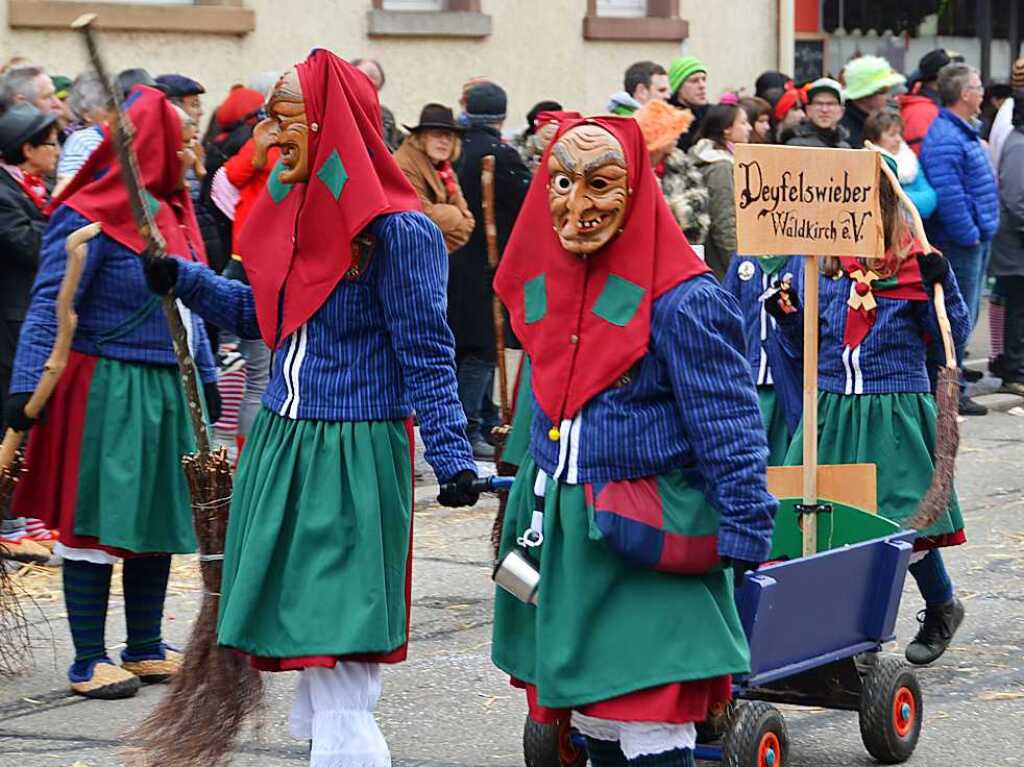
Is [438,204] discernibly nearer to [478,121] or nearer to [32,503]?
[478,121]

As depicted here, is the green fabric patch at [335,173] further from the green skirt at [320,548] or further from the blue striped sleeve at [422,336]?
the green skirt at [320,548]

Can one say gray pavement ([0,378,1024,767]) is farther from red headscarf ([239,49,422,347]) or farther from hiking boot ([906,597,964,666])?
red headscarf ([239,49,422,347])

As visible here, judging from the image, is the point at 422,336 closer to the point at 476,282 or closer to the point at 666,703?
the point at 666,703

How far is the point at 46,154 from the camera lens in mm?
8320

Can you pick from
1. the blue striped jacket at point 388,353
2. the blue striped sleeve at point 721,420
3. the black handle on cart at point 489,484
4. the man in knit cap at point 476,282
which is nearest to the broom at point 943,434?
the blue striped jacket at point 388,353

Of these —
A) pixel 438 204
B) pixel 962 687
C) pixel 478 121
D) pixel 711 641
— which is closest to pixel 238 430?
pixel 438 204

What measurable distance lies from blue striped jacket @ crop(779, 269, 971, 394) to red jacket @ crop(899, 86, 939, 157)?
6.26 m

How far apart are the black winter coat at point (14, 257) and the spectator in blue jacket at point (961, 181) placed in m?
6.04

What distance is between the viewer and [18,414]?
648cm

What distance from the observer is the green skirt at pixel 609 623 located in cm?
448

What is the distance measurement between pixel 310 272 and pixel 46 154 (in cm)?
351

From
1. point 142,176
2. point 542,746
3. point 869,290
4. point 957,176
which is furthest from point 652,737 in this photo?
point 957,176

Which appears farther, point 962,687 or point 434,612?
point 434,612

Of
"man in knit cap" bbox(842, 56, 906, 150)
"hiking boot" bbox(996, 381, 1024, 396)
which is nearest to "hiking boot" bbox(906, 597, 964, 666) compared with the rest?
"man in knit cap" bbox(842, 56, 906, 150)
